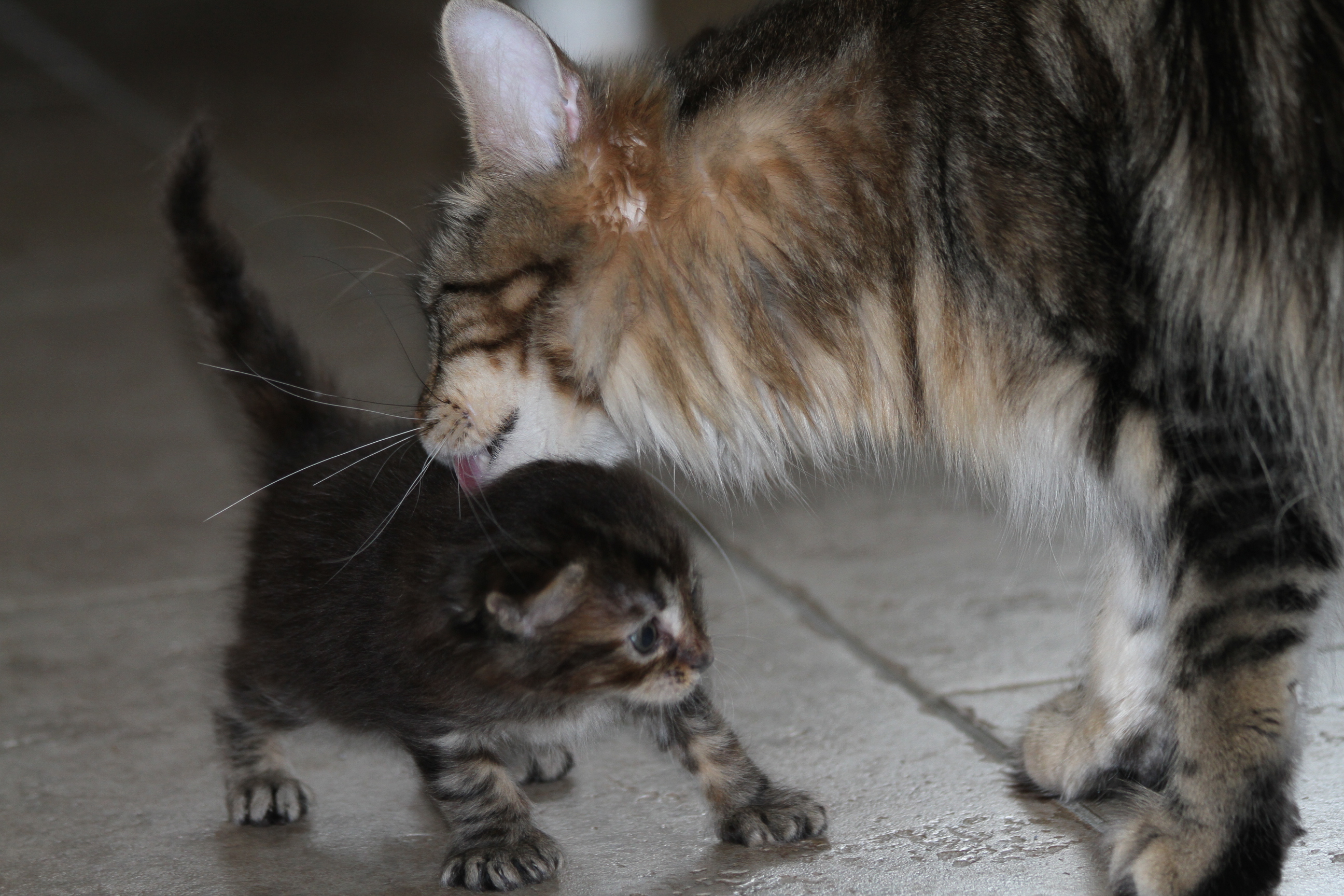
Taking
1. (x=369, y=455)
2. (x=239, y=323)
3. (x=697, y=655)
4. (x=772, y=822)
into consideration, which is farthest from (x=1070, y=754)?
(x=239, y=323)

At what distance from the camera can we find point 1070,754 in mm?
2445

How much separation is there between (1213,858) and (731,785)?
759mm

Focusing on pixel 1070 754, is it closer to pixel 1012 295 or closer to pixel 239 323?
pixel 1012 295

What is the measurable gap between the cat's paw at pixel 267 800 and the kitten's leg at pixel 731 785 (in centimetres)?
66

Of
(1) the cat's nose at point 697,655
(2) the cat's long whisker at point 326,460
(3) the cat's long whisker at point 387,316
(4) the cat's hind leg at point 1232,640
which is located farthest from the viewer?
(3) the cat's long whisker at point 387,316

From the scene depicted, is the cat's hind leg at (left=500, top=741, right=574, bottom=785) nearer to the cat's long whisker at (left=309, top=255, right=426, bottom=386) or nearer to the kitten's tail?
the cat's long whisker at (left=309, top=255, right=426, bottom=386)

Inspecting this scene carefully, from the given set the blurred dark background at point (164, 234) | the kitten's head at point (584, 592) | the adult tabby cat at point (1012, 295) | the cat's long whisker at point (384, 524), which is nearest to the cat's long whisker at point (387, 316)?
the blurred dark background at point (164, 234)

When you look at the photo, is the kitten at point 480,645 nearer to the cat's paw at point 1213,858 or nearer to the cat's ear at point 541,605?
the cat's ear at point 541,605

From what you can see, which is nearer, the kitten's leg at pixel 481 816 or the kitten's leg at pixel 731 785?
the kitten's leg at pixel 481 816

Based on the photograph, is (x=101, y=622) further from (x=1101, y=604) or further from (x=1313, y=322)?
(x=1313, y=322)

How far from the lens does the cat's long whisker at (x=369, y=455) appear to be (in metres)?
2.64

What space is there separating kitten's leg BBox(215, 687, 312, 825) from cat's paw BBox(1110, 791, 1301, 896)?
1418mm

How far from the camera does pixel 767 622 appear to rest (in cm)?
340

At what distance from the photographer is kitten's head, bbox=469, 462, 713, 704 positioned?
2189 millimetres
